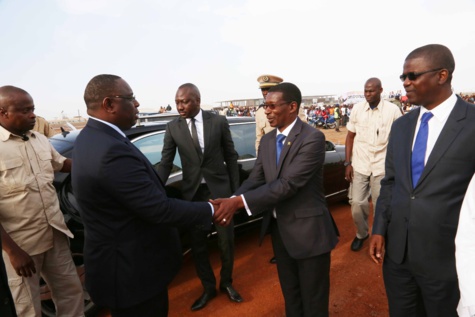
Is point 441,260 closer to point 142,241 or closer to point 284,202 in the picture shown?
point 284,202

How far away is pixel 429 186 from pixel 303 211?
2.57 ft

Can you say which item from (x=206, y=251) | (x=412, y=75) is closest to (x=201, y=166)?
(x=206, y=251)

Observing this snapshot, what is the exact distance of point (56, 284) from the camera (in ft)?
8.05

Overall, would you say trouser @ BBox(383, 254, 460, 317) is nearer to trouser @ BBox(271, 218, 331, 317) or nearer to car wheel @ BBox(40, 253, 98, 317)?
trouser @ BBox(271, 218, 331, 317)

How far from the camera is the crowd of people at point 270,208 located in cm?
156

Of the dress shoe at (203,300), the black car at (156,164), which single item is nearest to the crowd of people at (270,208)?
the black car at (156,164)

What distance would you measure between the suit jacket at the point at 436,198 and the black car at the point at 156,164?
221 centimetres

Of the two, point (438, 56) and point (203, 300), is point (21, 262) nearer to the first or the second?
point (203, 300)

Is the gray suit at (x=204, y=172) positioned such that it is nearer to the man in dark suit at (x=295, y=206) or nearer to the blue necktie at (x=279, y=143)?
the man in dark suit at (x=295, y=206)

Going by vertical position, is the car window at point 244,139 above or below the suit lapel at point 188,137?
below

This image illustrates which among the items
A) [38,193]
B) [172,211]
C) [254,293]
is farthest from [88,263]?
[254,293]

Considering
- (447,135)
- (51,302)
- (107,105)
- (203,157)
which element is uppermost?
(107,105)

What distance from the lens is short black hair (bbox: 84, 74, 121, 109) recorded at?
1.65m

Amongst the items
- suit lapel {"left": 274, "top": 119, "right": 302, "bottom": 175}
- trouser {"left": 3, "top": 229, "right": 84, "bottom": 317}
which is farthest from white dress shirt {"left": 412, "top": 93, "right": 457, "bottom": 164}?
trouser {"left": 3, "top": 229, "right": 84, "bottom": 317}
